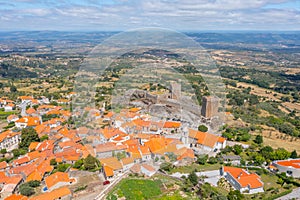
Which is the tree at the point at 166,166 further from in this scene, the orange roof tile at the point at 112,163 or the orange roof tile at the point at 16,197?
the orange roof tile at the point at 16,197

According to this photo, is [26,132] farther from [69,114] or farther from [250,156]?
[250,156]

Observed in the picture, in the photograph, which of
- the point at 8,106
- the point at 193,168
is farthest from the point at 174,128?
the point at 8,106

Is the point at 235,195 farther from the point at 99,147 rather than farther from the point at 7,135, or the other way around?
the point at 7,135

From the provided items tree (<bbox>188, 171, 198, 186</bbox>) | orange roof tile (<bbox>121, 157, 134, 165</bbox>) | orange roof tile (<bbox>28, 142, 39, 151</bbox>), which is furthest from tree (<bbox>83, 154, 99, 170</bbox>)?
tree (<bbox>188, 171, 198, 186</bbox>)

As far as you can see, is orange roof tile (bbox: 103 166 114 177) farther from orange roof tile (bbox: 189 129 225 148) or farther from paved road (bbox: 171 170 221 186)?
orange roof tile (bbox: 189 129 225 148)

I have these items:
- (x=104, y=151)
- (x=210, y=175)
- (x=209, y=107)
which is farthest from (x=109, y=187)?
(x=209, y=107)

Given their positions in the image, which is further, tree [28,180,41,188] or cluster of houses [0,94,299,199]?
cluster of houses [0,94,299,199]
